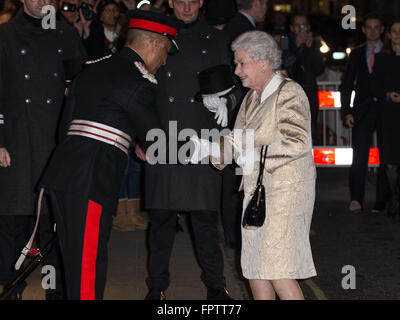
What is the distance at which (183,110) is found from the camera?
5.85 meters

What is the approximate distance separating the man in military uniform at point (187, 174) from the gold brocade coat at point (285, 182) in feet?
4.22

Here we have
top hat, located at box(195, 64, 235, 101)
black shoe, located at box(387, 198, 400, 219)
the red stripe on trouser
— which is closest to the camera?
the red stripe on trouser

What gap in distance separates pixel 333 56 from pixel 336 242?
20284 mm

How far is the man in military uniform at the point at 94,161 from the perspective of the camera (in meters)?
4.33

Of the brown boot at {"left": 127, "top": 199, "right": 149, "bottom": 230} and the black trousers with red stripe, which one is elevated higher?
the black trousers with red stripe

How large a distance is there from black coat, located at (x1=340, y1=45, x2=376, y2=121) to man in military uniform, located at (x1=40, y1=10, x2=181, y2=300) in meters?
5.79

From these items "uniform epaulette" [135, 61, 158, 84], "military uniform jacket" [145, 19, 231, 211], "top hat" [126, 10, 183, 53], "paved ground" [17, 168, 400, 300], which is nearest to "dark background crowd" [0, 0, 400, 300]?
"paved ground" [17, 168, 400, 300]

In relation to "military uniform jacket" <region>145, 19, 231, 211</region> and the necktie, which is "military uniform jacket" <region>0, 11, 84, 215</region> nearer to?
"military uniform jacket" <region>145, 19, 231, 211</region>

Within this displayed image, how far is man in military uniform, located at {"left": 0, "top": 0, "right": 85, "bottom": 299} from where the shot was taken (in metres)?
5.63

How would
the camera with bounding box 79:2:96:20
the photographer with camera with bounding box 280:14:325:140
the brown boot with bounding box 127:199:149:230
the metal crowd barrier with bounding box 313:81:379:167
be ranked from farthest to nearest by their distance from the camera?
the metal crowd barrier with bounding box 313:81:379:167
the brown boot with bounding box 127:199:149:230
the camera with bounding box 79:2:96:20
the photographer with camera with bounding box 280:14:325:140

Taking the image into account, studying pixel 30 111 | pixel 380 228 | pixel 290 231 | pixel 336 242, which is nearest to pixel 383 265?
pixel 336 242

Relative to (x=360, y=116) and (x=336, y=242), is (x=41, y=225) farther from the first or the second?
(x=360, y=116)

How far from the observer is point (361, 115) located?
982cm

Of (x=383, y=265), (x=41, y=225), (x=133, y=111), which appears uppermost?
(x=133, y=111)
